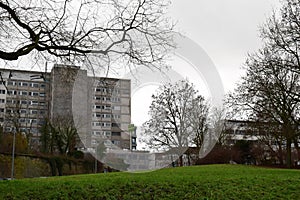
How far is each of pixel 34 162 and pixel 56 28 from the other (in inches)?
1193

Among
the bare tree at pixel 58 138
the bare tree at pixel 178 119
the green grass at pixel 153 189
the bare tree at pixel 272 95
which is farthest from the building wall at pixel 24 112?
the green grass at pixel 153 189

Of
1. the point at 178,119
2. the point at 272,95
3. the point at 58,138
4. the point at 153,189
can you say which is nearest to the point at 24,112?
the point at 58,138

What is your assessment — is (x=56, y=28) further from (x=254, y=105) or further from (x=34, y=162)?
(x=34, y=162)

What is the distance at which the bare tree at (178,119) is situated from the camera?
103 ft

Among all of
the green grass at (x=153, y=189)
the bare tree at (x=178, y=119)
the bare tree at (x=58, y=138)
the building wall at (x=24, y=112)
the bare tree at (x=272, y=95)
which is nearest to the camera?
the green grass at (x=153, y=189)

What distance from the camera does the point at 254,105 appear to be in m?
26.1

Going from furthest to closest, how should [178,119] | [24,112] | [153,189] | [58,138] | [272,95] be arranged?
[24,112] → [58,138] → [178,119] → [272,95] → [153,189]

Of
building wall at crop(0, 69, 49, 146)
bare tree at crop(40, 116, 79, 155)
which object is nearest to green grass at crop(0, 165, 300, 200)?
building wall at crop(0, 69, 49, 146)

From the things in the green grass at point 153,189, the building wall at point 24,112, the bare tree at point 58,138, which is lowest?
the green grass at point 153,189

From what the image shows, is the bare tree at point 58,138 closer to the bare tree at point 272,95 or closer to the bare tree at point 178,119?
the bare tree at point 178,119

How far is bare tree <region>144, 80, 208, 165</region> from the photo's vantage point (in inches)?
1235

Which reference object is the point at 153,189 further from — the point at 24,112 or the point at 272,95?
the point at 24,112

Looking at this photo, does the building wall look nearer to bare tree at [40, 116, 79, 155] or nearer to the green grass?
bare tree at [40, 116, 79, 155]

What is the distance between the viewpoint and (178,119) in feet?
114
